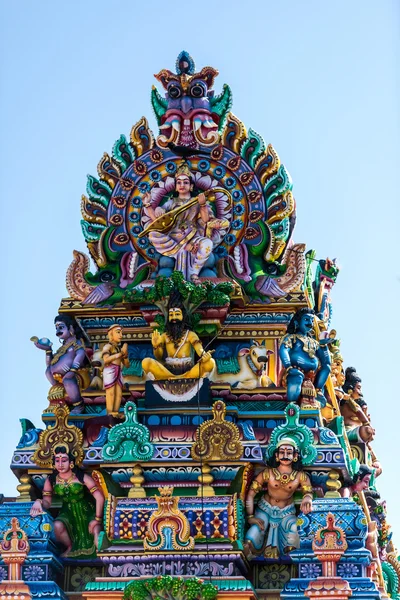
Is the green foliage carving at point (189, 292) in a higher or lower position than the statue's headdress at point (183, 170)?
lower

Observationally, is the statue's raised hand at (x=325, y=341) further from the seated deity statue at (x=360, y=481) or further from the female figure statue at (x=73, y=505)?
the female figure statue at (x=73, y=505)

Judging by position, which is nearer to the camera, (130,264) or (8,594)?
(8,594)

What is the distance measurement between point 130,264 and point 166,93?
2972mm

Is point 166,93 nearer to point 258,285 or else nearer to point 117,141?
point 117,141

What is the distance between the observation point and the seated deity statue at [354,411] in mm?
30594

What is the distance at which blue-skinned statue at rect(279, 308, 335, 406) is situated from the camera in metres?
28.2

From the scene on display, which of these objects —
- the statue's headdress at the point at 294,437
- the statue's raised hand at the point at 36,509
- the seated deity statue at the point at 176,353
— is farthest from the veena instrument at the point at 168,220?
the statue's raised hand at the point at 36,509

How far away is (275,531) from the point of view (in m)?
27.1

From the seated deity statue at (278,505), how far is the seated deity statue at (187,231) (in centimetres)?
339

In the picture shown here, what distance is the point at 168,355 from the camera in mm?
28234

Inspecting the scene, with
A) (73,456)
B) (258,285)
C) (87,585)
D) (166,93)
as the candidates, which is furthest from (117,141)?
(87,585)

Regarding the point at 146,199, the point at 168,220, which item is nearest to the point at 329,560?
the point at 168,220

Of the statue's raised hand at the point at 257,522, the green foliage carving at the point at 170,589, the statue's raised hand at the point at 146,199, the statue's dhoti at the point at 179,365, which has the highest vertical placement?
the statue's raised hand at the point at 146,199

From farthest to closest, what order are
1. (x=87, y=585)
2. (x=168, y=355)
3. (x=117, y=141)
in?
(x=117, y=141)
(x=168, y=355)
(x=87, y=585)
